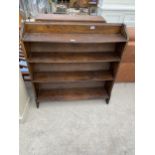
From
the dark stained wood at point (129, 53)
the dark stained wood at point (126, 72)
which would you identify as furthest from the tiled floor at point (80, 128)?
the dark stained wood at point (129, 53)

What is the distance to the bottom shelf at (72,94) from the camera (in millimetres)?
1906

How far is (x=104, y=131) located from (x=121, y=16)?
252 cm

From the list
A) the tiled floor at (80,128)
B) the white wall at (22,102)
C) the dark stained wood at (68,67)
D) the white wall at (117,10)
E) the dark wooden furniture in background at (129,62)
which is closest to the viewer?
the tiled floor at (80,128)

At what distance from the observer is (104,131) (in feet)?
5.65

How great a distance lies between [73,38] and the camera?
1425 mm

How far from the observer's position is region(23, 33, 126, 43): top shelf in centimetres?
139

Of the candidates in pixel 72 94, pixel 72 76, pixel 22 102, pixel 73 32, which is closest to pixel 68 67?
pixel 72 76

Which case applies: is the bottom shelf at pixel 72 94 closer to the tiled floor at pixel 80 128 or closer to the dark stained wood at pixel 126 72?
the tiled floor at pixel 80 128

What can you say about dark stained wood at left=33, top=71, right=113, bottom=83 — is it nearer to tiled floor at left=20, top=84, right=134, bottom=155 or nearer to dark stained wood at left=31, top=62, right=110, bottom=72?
dark stained wood at left=31, top=62, right=110, bottom=72

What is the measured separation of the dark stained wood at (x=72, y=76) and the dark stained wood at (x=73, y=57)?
0.82 feet

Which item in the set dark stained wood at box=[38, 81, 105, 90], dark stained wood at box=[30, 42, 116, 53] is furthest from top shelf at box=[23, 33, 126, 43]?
dark stained wood at box=[38, 81, 105, 90]

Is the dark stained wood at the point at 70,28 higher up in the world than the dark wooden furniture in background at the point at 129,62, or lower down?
higher up

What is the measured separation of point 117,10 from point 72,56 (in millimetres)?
2085

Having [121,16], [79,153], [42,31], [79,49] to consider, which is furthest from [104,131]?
[121,16]
